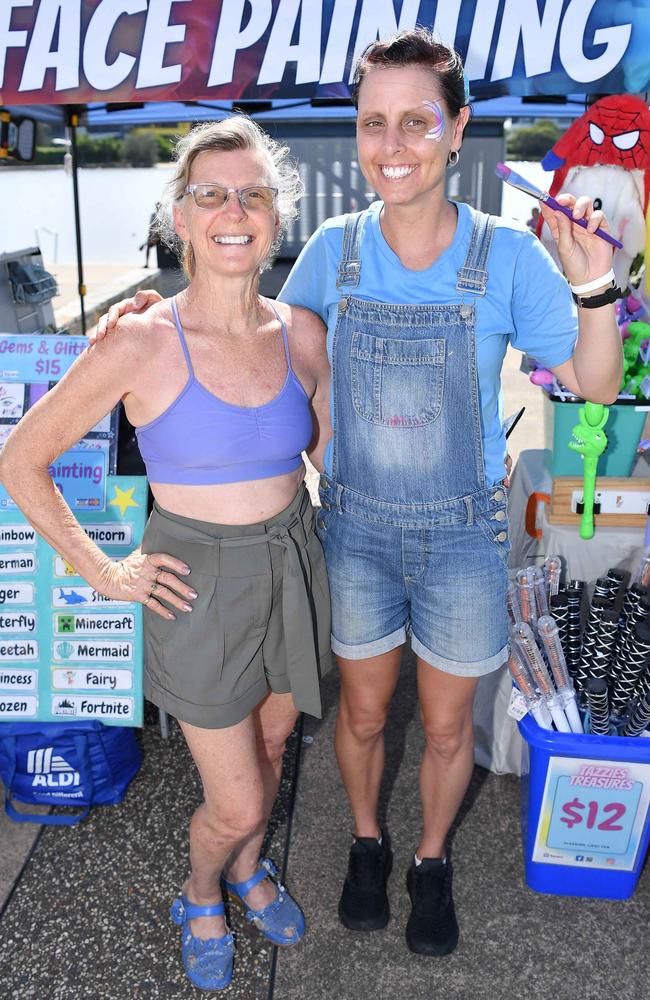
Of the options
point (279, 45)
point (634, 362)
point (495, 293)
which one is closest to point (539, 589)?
point (634, 362)

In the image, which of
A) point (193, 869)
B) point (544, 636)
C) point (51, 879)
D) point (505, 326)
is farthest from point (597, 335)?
point (51, 879)

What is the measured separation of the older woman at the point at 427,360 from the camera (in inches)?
65.4

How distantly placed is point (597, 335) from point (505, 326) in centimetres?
19

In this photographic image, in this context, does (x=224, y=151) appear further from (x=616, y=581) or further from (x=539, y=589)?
(x=616, y=581)

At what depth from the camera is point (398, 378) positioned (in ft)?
5.75

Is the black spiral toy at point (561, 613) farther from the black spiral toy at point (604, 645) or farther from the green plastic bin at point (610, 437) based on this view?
the green plastic bin at point (610, 437)

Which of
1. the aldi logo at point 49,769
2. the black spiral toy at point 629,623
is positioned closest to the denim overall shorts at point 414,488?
the black spiral toy at point 629,623

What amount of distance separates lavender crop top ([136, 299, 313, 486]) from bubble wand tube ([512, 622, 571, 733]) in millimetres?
782

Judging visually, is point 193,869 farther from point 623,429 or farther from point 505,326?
point 623,429

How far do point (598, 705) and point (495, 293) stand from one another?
112 cm

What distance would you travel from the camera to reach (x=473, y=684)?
196 cm

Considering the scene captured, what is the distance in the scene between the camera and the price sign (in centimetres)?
217

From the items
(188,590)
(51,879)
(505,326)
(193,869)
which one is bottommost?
(51,879)

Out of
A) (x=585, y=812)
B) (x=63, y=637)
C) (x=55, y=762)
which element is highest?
(x=63, y=637)
